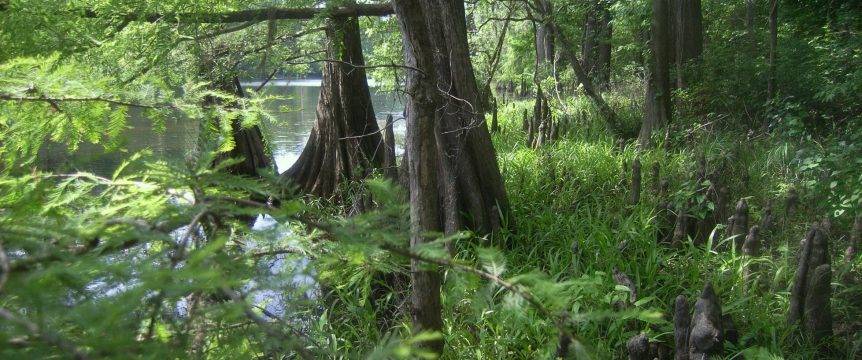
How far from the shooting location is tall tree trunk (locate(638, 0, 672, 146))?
7887 mm

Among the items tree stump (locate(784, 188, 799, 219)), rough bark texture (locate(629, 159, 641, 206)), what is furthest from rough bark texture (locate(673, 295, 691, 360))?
rough bark texture (locate(629, 159, 641, 206))

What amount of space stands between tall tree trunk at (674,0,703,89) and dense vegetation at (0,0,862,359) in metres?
0.03

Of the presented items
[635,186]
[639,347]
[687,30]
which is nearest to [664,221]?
[635,186]

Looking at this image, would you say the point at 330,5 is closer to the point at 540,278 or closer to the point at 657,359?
the point at 657,359

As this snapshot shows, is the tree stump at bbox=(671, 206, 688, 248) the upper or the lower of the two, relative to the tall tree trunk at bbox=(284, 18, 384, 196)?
lower

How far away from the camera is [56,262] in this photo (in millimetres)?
1121

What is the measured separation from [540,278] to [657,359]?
6.53 ft

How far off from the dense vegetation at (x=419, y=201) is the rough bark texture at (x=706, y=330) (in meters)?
0.01

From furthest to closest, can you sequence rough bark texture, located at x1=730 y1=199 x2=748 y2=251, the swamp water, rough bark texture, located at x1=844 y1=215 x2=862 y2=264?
rough bark texture, located at x1=730 y1=199 x2=748 y2=251, rough bark texture, located at x1=844 y1=215 x2=862 y2=264, the swamp water

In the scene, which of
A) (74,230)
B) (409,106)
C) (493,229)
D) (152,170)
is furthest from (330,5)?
(74,230)

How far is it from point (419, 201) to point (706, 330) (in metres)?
1.41

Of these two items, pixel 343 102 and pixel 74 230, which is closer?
pixel 74 230

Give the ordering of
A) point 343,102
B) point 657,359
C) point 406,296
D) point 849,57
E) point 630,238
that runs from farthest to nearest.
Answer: point 343,102 → point 849,57 → point 630,238 → point 406,296 → point 657,359

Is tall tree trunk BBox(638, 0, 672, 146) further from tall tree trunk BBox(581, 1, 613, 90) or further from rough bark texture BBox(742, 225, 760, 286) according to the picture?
tall tree trunk BBox(581, 1, 613, 90)
